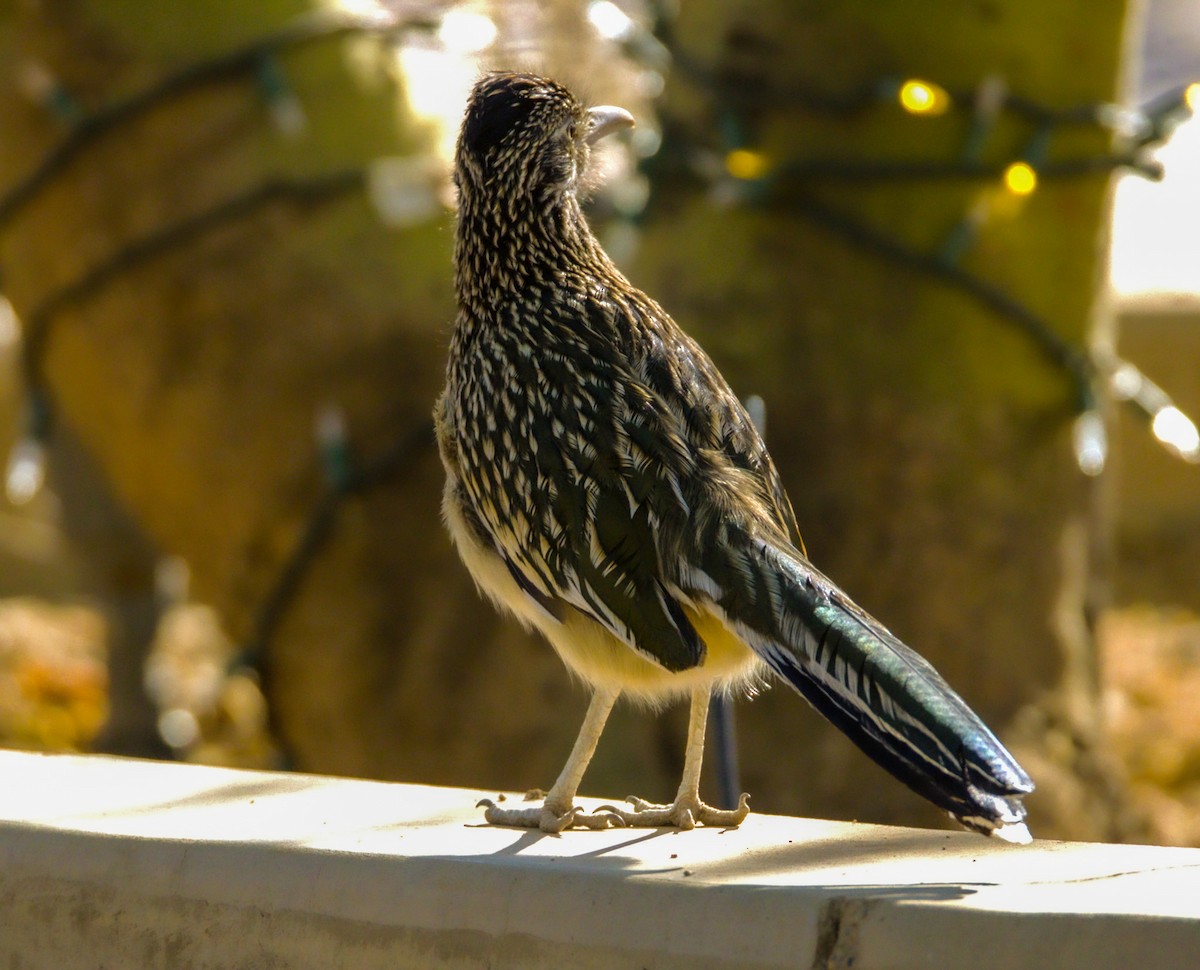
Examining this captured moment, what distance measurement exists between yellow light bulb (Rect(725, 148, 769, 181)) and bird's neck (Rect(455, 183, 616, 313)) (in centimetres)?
202

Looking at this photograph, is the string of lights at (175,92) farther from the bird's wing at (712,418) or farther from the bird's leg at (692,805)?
the bird's leg at (692,805)

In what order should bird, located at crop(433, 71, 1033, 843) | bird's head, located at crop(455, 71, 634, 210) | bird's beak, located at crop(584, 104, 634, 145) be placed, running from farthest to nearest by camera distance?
bird's beak, located at crop(584, 104, 634, 145), bird's head, located at crop(455, 71, 634, 210), bird, located at crop(433, 71, 1033, 843)

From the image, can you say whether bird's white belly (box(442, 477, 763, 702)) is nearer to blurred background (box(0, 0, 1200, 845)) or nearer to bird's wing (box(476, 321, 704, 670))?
bird's wing (box(476, 321, 704, 670))

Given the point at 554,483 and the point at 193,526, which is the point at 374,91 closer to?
the point at 193,526

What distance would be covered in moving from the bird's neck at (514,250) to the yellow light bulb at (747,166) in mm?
2016

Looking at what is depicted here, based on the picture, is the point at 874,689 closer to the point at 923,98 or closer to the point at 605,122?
the point at 605,122

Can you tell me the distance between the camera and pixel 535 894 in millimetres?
2482

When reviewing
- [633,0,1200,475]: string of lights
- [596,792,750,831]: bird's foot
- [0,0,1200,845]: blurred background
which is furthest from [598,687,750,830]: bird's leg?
[633,0,1200,475]: string of lights

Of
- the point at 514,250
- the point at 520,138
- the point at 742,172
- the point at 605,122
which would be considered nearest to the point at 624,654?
the point at 514,250

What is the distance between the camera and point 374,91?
A: 6.11 metres

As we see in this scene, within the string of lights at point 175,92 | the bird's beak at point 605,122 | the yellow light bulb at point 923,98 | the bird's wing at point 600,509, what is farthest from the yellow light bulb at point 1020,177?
the bird's wing at point 600,509

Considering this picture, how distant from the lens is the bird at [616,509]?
248cm

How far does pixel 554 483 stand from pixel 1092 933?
1235 mm

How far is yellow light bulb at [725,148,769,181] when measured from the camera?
532 cm
